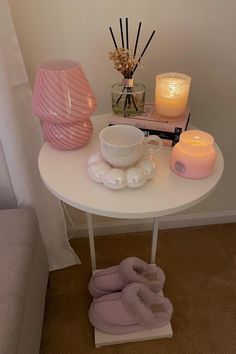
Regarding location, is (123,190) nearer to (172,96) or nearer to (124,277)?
(172,96)

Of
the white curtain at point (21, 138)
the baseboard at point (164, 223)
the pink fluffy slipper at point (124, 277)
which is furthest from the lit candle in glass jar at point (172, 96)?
the baseboard at point (164, 223)

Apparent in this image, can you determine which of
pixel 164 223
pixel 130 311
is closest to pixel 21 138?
pixel 130 311

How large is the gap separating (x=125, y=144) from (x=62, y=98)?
0.64ft

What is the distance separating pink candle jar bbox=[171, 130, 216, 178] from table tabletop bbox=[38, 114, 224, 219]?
0.06ft

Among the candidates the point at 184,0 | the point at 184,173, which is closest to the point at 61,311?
the point at 184,173

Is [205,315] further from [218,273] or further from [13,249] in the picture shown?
[13,249]

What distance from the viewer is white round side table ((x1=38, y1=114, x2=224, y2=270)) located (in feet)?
2.48

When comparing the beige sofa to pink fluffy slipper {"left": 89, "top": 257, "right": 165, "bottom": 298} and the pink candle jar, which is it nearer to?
pink fluffy slipper {"left": 89, "top": 257, "right": 165, "bottom": 298}

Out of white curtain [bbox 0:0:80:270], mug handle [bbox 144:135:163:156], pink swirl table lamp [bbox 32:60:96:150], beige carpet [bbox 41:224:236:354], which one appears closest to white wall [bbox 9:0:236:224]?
white curtain [bbox 0:0:80:270]

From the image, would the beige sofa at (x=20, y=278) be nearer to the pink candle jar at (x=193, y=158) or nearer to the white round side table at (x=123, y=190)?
the white round side table at (x=123, y=190)

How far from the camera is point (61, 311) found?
126 centimetres

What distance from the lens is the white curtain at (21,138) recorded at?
3.14 feet

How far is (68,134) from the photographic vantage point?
2.97 ft

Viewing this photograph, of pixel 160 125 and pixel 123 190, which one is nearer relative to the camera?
pixel 123 190
